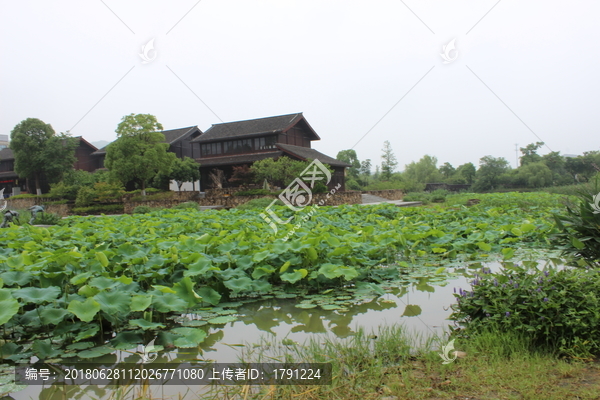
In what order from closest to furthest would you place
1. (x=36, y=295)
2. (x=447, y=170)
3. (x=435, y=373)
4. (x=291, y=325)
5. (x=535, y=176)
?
(x=435, y=373) < (x=36, y=295) < (x=291, y=325) < (x=535, y=176) < (x=447, y=170)

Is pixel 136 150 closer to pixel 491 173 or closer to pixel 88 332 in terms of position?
pixel 88 332

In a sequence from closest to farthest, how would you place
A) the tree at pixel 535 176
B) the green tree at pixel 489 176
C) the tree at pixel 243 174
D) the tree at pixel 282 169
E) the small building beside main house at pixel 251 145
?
1. the tree at pixel 282 169
2. the tree at pixel 243 174
3. the small building beside main house at pixel 251 145
4. the tree at pixel 535 176
5. the green tree at pixel 489 176

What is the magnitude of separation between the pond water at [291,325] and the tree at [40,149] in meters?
23.3

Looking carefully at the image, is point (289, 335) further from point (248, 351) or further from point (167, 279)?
point (167, 279)

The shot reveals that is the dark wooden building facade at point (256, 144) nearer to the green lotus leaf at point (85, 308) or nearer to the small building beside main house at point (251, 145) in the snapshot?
the small building beside main house at point (251, 145)

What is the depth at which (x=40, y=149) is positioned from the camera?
72.7 feet

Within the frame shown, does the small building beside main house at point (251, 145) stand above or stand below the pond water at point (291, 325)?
above

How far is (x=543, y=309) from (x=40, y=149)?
2585cm

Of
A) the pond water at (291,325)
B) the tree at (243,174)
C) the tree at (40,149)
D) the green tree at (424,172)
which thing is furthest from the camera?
the green tree at (424,172)

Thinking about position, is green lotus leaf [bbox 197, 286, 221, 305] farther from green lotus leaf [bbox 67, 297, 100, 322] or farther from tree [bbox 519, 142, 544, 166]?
tree [bbox 519, 142, 544, 166]

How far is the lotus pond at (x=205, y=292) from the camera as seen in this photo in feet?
7.52

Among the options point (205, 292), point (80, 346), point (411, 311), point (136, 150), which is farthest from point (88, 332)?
point (136, 150)

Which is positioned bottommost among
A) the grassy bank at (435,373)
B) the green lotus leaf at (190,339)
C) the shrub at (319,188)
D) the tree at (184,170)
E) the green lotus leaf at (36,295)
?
the grassy bank at (435,373)

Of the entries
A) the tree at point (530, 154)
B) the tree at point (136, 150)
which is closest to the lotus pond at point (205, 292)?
the tree at point (136, 150)
